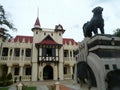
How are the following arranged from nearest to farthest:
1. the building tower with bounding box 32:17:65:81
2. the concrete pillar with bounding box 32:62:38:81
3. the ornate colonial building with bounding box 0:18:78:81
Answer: the concrete pillar with bounding box 32:62:38:81 → the ornate colonial building with bounding box 0:18:78:81 → the building tower with bounding box 32:17:65:81

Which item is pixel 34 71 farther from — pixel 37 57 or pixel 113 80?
pixel 113 80

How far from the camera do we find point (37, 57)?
23.9 meters

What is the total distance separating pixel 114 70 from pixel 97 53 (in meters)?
0.58

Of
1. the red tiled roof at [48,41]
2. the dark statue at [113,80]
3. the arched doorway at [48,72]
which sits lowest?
the arched doorway at [48,72]

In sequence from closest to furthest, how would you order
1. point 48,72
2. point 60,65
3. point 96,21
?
point 96,21
point 60,65
point 48,72

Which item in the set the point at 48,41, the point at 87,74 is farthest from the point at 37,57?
the point at 87,74

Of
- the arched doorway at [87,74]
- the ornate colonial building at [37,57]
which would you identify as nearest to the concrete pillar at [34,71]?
the ornate colonial building at [37,57]

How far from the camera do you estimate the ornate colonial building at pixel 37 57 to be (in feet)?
76.5

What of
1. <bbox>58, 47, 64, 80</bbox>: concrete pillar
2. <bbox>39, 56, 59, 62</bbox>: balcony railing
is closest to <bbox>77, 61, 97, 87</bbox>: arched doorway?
<bbox>39, 56, 59, 62</bbox>: balcony railing

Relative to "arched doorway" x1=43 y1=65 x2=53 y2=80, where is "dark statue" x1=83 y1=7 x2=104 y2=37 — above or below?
above

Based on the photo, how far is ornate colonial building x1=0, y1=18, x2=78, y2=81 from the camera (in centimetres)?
2333

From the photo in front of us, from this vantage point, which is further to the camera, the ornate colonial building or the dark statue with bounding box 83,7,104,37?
the ornate colonial building

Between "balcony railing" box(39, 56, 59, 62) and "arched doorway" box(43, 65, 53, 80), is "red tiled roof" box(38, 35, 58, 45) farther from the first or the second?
"arched doorway" box(43, 65, 53, 80)

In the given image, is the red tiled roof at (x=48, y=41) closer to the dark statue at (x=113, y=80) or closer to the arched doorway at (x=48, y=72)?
the arched doorway at (x=48, y=72)
